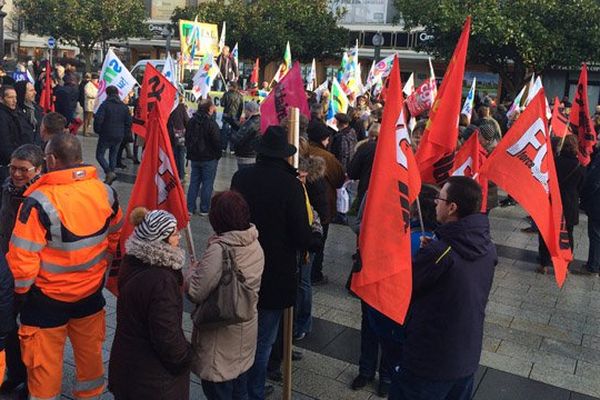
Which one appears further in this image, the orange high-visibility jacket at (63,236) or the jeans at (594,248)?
the jeans at (594,248)

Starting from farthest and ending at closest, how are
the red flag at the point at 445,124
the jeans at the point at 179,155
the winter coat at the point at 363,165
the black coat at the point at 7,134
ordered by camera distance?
1. the jeans at the point at 179,155
2. the black coat at the point at 7,134
3. the winter coat at the point at 363,165
4. the red flag at the point at 445,124

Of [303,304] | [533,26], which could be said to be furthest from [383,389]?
[533,26]

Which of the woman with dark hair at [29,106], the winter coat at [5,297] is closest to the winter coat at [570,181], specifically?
the winter coat at [5,297]

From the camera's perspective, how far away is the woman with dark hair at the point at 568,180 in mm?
7887

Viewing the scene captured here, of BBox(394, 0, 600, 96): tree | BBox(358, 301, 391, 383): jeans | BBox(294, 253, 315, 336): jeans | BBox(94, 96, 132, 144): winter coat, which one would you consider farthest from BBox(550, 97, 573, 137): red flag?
BBox(394, 0, 600, 96): tree

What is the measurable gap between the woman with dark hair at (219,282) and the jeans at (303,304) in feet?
5.76

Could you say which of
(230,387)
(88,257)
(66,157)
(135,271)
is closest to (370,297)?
(230,387)

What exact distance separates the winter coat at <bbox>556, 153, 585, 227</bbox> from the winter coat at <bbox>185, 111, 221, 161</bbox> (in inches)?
194

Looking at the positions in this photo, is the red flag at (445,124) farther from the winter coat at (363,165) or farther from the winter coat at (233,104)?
the winter coat at (233,104)

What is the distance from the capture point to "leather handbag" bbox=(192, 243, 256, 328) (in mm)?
3203

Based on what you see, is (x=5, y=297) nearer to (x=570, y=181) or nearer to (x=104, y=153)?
(x=570, y=181)

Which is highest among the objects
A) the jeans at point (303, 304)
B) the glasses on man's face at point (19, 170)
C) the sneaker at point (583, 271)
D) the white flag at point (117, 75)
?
the white flag at point (117, 75)

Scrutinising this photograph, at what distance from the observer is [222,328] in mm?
3314

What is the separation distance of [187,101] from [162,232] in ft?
42.9
